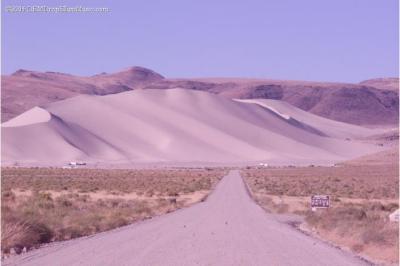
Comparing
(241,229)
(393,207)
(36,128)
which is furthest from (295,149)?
(241,229)

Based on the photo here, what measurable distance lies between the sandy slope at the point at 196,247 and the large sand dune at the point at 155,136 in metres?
115

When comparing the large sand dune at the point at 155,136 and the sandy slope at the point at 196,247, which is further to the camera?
the large sand dune at the point at 155,136

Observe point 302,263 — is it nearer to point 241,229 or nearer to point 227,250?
point 227,250

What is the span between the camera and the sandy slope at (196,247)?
49.4ft

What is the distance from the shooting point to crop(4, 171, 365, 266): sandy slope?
593 inches

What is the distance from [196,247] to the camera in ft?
57.7

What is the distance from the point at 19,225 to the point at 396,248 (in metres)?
8.44

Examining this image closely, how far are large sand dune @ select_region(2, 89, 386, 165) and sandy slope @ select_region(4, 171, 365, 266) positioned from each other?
115147mm

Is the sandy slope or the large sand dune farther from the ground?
the sandy slope

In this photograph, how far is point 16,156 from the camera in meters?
140

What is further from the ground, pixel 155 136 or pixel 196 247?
pixel 196 247

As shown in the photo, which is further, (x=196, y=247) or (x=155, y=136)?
(x=155, y=136)

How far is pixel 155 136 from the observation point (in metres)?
171

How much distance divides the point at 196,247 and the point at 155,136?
505 ft
